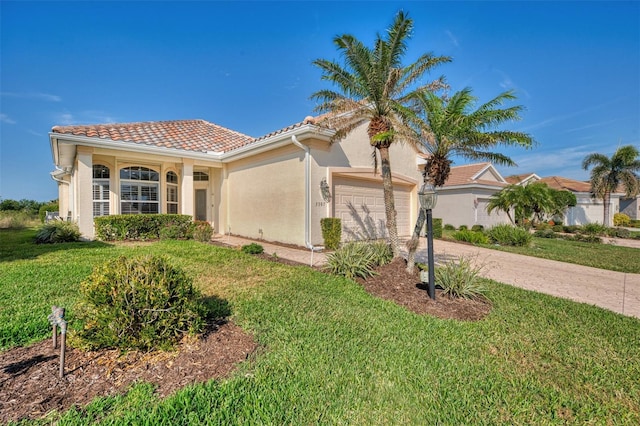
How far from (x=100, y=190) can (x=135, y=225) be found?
2.94m

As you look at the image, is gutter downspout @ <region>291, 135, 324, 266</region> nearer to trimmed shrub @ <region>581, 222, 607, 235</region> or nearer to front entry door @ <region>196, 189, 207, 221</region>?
front entry door @ <region>196, 189, 207, 221</region>

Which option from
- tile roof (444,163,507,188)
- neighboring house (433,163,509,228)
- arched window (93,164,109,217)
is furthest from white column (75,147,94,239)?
tile roof (444,163,507,188)

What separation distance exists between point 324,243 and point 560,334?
7.39m

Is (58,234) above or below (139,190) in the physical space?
below

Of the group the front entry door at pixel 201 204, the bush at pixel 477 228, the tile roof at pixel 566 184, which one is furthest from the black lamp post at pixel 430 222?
the tile roof at pixel 566 184

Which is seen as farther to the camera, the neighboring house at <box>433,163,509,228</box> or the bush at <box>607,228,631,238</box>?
the neighboring house at <box>433,163,509,228</box>

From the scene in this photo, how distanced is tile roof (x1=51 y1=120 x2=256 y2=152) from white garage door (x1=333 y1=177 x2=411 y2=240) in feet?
15.0

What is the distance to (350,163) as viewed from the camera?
39.1 ft

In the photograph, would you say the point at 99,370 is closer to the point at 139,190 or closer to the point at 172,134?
the point at 139,190

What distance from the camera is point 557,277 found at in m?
7.75

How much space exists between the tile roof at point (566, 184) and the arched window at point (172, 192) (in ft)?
109

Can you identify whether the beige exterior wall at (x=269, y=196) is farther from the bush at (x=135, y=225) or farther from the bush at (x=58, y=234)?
the bush at (x=58, y=234)

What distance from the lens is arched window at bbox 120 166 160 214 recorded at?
1263cm

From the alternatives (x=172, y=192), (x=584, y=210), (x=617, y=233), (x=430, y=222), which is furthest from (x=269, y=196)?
(x=584, y=210)
